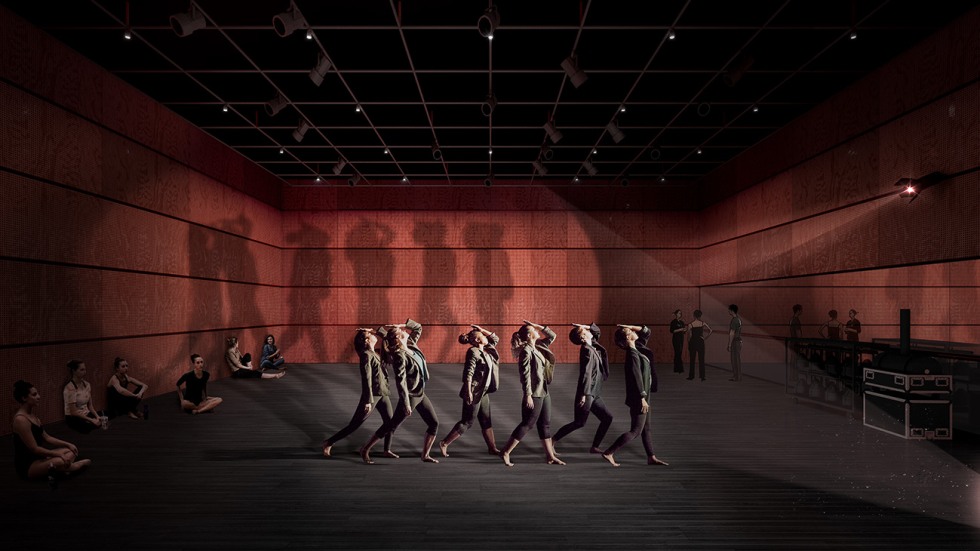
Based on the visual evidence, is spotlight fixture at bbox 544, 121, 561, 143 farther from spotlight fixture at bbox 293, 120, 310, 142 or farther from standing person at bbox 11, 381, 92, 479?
standing person at bbox 11, 381, 92, 479

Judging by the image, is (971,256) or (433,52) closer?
(971,256)

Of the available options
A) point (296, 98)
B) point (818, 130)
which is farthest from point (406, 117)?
point (818, 130)

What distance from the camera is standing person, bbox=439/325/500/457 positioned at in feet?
17.6

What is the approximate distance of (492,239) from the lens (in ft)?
46.8

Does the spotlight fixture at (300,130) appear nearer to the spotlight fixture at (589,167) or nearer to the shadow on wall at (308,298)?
the shadow on wall at (308,298)

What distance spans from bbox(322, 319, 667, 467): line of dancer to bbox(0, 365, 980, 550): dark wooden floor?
0.26 meters

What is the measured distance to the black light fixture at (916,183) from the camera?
252 inches

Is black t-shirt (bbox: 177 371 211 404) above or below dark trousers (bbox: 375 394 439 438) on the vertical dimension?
below

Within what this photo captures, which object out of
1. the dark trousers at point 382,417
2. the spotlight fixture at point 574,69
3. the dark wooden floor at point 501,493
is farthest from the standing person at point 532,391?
the spotlight fixture at point 574,69

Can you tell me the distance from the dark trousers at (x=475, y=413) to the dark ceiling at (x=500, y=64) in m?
4.27

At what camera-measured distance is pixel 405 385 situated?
210 inches

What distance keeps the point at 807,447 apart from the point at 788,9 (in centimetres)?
481

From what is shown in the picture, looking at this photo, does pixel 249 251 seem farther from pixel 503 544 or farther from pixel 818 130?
pixel 818 130

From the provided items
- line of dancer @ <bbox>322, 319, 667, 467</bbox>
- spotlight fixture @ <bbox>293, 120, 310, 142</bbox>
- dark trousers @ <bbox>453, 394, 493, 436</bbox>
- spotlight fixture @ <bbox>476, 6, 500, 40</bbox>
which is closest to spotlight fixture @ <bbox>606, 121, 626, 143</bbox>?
spotlight fixture @ <bbox>476, 6, 500, 40</bbox>
